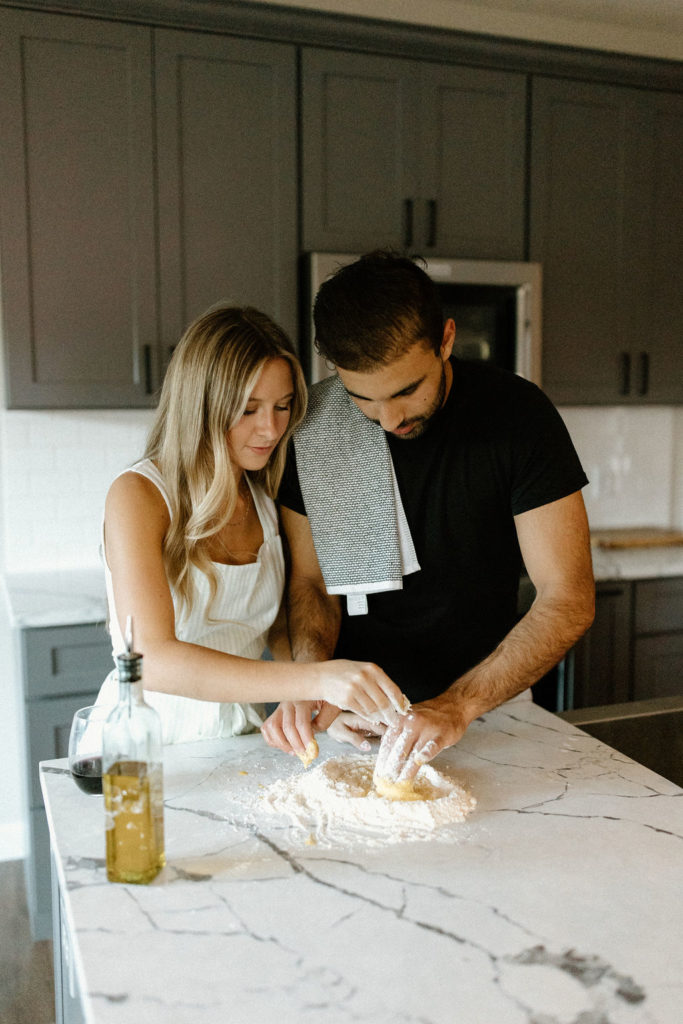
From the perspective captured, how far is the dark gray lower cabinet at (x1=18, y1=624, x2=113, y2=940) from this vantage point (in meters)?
2.37

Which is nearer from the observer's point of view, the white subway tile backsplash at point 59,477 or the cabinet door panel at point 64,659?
the cabinet door panel at point 64,659

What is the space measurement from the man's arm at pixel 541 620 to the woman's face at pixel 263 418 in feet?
1.57

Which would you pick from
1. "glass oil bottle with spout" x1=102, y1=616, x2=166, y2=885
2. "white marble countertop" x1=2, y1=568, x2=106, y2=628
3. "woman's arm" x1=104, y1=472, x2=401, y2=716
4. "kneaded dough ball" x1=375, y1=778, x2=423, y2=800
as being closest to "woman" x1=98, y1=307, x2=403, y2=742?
"woman's arm" x1=104, y1=472, x2=401, y2=716

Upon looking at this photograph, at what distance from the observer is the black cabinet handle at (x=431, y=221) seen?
2885 millimetres

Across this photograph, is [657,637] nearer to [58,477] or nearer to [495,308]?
[495,308]

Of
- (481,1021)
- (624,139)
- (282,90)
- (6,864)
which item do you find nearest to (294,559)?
(481,1021)

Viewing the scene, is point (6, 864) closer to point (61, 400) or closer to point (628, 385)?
point (61, 400)

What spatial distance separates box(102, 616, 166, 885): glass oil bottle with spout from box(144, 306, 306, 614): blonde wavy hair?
541 mm

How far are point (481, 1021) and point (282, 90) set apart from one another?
8.47 ft

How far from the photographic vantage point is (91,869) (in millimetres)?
1019

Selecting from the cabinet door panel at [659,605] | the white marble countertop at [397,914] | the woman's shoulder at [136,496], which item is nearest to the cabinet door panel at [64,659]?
the woman's shoulder at [136,496]

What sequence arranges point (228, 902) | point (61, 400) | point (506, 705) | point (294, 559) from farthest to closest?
point (61, 400), point (294, 559), point (506, 705), point (228, 902)

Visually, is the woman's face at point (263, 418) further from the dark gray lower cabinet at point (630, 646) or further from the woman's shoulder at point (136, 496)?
the dark gray lower cabinet at point (630, 646)

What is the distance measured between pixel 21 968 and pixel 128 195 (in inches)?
83.2
